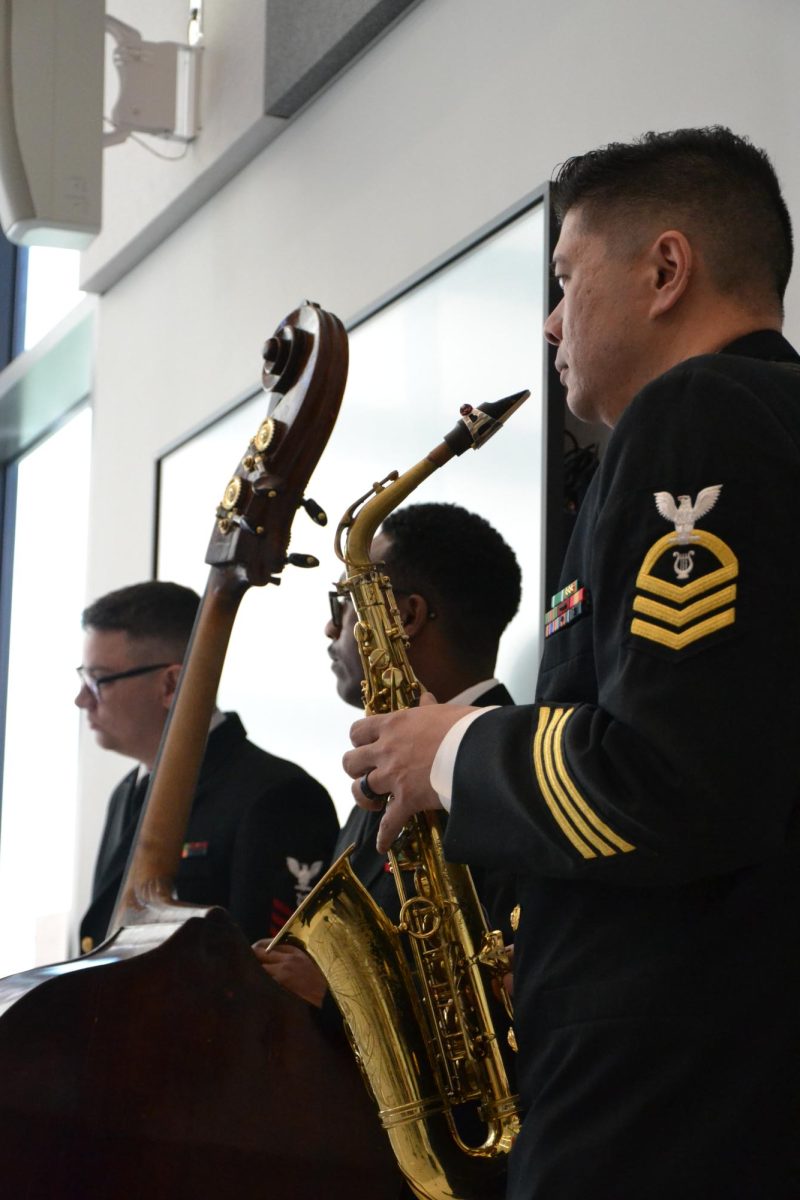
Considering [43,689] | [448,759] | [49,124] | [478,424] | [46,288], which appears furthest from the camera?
[46,288]

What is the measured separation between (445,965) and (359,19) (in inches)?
105

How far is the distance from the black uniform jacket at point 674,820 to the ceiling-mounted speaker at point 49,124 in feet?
10.8

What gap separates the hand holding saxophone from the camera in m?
1.46

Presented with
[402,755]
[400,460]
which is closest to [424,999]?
[402,755]

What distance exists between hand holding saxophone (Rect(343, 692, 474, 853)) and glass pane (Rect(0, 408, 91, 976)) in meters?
4.79

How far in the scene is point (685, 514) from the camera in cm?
130

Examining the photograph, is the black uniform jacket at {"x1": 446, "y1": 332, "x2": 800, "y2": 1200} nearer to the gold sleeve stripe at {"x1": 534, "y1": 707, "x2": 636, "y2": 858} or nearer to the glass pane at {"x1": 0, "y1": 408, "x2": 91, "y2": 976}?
the gold sleeve stripe at {"x1": 534, "y1": 707, "x2": 636, "y2": 858}

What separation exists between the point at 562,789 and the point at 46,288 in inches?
241

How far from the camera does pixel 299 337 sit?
7.23 feet

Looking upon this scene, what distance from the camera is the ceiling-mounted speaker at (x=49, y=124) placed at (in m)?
4.34

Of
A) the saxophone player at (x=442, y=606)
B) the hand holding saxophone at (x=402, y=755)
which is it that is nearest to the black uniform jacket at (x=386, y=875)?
the saxophone player at (x=442, y=606)

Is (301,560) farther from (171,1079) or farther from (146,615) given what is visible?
(146,615)

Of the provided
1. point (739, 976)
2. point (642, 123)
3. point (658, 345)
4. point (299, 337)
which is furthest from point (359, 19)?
point (739, 976)

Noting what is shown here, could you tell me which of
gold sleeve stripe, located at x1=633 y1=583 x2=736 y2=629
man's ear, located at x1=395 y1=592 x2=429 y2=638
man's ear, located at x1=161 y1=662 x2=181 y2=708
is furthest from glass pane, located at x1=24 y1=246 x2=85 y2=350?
gold sleeve stripe, located at x1=633 y1=583 x2=736 y2=629
